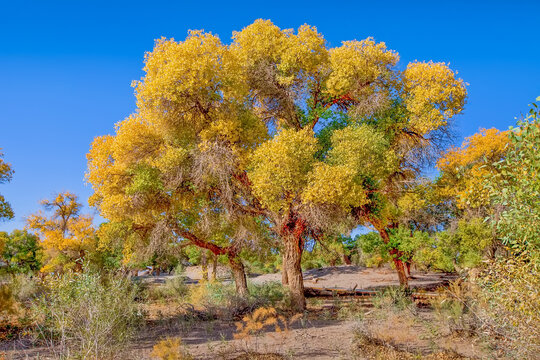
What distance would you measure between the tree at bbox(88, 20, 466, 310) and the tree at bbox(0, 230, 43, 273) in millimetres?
19155

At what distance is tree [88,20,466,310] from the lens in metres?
13.5

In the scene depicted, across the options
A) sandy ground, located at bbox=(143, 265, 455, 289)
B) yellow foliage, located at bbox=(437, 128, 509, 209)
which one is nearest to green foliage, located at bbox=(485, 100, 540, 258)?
yellow foliage, located at bbox=(437, 128, 509, 209)

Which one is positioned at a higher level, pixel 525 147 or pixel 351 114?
pixel 351 114

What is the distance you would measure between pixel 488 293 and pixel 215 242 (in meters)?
13.0

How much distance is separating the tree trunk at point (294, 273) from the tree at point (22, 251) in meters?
23.6

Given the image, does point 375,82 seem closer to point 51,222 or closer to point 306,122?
point 306,122

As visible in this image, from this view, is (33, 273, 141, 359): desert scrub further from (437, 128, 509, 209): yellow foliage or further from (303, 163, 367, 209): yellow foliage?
(437, 128, 509, 209): yellow foliage

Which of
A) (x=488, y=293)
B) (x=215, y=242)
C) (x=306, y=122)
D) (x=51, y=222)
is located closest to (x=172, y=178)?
(x=215, y=242)

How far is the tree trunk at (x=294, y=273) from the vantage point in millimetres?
15273

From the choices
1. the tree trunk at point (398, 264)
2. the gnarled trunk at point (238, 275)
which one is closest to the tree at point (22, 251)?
the gnarled trunk at point (238, 275)

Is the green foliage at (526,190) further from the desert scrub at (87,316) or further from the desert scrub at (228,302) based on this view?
the desert scrub at (228,302)

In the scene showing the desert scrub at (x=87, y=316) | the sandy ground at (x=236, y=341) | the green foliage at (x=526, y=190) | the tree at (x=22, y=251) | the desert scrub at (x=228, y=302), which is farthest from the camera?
the tree at (x=22, y=251)

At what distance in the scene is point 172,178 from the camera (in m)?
14.9

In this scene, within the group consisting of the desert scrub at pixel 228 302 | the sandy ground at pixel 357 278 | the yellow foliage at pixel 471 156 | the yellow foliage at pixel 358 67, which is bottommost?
the sandy ground at pixel 357 278
